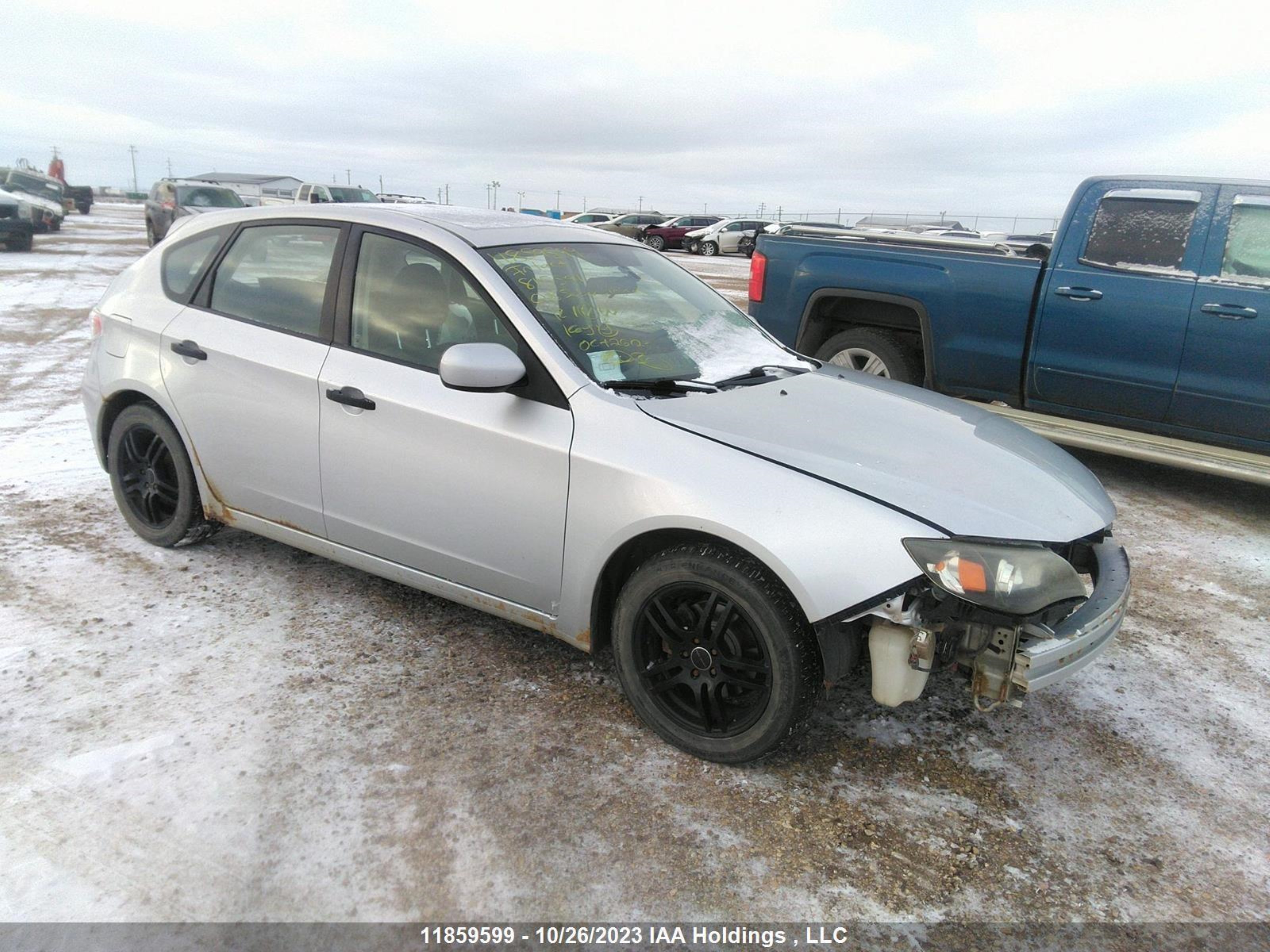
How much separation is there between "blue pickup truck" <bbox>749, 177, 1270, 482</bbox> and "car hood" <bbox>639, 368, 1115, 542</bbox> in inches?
96.0

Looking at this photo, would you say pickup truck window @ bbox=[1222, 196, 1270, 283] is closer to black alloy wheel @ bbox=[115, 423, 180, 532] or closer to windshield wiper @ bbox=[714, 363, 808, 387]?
windshield wiper @ bbox=[714, 363, 808, 387]

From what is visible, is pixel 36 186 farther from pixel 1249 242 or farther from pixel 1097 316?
pixel 1249 242

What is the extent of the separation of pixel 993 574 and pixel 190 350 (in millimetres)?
Answer: 3339

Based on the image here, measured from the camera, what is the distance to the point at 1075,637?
262 cm

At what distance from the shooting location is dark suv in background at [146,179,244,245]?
18.9 meters

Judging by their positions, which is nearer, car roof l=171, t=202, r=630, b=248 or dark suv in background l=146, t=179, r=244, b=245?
car roof l=171, t=202, r=630, b=248

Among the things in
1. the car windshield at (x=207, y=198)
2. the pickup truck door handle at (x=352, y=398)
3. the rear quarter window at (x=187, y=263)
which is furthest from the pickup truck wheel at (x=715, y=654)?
the car windshield at (x=207, y=198)

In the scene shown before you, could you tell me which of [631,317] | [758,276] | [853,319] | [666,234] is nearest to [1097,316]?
[853,319]

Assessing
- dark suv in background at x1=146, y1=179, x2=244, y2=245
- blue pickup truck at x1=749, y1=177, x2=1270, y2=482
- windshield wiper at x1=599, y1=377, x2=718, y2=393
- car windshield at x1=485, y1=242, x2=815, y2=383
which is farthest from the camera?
dark suv in background at x1=146, y1=179, x2=244, y2=245

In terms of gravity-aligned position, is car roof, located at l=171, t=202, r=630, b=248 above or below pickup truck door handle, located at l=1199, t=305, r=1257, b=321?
above

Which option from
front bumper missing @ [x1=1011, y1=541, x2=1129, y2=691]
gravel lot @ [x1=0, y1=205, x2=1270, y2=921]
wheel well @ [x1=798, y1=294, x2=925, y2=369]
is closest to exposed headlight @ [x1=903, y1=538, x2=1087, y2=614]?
front bumper missing @ [x1=1011, y1=541, x2=1129, y2=691]

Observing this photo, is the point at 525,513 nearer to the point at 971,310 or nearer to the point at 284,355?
the point at 284,355

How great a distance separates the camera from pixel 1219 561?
4.76 meters

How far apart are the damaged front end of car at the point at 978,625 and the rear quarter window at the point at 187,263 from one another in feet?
10.6
